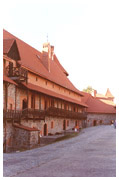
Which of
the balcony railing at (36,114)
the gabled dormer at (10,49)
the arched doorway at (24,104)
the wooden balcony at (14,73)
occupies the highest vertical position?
A: the gabled dormer at (10,49)

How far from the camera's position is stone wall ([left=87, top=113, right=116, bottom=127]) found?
48.7 metres

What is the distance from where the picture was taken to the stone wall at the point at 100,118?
48.7 metres

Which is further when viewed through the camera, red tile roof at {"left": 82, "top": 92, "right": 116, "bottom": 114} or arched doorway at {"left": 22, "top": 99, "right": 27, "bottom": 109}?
red tile roof at {"left": 82, "top": 92, "right": 116, "bottom": 114}

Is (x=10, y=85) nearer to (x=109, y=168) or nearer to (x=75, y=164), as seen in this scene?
(x=75, y=164)

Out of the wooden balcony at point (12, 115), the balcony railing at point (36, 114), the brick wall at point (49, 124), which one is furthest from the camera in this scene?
the brick wall at point (49, 124)

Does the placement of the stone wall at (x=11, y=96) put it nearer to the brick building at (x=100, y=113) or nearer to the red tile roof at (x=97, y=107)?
the brick building at (x=100, y=113)

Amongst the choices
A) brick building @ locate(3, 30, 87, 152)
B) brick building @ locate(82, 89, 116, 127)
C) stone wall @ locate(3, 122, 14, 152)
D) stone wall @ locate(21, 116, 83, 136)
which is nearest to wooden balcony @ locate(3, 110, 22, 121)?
brick building @ locate(3, 30, 87, 152)

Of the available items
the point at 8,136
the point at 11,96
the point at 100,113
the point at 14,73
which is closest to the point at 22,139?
the point at 8,136

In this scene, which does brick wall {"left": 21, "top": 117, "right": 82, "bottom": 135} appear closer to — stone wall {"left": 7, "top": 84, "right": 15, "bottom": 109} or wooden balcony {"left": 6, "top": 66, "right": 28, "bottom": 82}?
stone wall {"left": 7, "top": 84, "right": 15, "bottom": 109}

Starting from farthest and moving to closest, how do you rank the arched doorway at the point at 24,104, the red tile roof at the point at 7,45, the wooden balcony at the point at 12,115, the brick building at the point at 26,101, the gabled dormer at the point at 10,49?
the arched doorway at the point at 24,104
the gabled dormer at the point at 10,49
the red tile roof at the point at 7,45
the brick building at the point at 26,101
the wooden balcony at the point at 12,115

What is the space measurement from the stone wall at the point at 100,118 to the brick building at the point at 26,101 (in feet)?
39.0

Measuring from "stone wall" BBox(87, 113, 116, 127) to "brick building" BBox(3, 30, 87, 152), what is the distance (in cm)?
1190

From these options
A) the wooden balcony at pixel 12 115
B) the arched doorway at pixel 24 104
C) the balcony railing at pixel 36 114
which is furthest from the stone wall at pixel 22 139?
the arched doorway at pixel 24 104

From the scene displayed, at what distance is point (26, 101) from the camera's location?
84.9 ft
